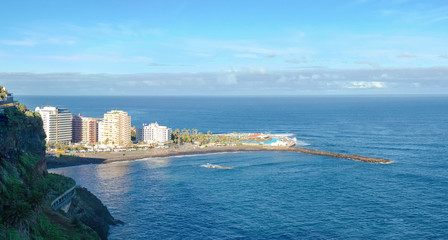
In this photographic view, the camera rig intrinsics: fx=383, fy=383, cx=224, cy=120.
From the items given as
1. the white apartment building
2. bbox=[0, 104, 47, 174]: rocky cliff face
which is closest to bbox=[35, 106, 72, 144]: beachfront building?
the white apartment building

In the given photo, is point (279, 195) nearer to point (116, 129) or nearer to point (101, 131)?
point (116, 129)

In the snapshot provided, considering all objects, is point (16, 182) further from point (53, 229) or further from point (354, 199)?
point (354, 199)

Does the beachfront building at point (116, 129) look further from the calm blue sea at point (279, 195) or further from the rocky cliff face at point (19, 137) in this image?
the rocky cliff face at point (19, 137)

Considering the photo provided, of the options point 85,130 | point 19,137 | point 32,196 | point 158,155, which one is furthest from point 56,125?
point 32,196

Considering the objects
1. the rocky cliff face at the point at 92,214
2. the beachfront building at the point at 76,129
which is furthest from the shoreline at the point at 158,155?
the rocky cliff face at the point at 92,214

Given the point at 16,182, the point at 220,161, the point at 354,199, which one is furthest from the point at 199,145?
the point at 16,182
